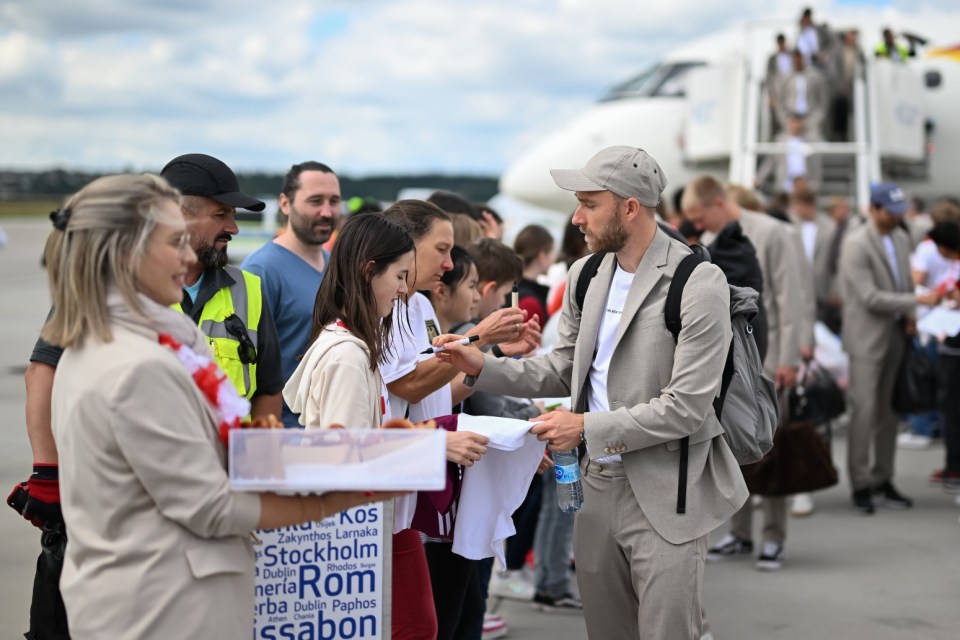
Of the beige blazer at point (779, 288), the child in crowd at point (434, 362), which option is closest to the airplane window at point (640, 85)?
the beige blazer at point (779, 288)

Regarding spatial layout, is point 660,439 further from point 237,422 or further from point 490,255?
point 490,255

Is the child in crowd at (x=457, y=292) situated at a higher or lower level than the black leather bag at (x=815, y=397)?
higher

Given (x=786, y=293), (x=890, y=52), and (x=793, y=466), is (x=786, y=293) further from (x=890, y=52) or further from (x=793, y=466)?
(x=890, y=52)

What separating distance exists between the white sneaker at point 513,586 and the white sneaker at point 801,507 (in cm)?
269

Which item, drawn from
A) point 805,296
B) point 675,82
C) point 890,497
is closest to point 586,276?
point 805,296

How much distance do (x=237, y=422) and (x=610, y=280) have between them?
157cm

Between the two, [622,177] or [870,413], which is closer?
[622,177]

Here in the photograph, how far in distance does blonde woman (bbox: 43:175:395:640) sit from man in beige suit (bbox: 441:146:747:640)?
4.39 feet

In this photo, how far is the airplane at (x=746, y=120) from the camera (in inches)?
508

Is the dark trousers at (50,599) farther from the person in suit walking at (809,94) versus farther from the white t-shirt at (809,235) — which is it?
the person in suit walking at (809,94)

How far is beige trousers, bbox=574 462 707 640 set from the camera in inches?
127

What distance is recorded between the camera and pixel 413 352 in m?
3.61

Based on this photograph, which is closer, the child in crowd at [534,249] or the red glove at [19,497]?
the red glove at [19,497]

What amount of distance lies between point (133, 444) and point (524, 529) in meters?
4.01
